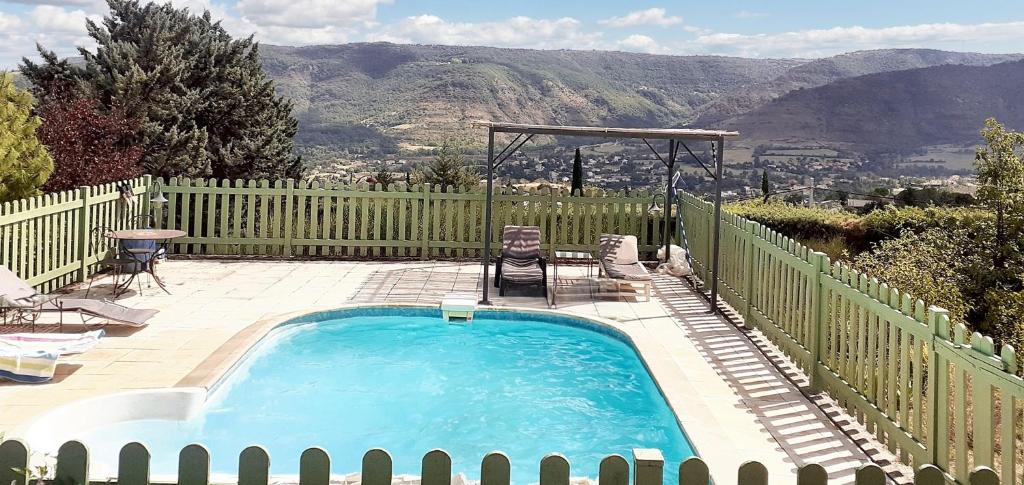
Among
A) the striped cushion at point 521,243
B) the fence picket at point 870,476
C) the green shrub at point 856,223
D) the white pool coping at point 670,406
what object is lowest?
the white pool coping at point 670,406

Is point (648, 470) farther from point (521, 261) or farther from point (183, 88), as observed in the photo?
point (183, 88)

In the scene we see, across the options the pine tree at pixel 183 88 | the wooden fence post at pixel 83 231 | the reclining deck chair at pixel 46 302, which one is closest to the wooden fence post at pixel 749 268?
the reclining deck chair at pixel 46 302

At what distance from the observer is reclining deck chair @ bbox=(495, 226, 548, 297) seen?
33.6 feet

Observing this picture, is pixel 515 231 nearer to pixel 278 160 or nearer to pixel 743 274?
pixel 743 274

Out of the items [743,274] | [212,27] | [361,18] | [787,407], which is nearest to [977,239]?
[743,274]

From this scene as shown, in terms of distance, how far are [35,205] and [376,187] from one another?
15.7ft

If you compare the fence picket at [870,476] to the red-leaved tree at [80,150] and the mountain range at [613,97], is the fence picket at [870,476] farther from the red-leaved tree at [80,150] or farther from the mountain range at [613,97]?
the mountain range at [613,97]

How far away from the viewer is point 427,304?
952 centimetres

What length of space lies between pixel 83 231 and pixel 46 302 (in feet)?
9.39

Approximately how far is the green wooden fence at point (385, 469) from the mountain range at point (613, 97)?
54672mm

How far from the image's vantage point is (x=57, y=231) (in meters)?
9.59

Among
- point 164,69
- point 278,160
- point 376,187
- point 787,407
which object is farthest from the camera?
point 278,160

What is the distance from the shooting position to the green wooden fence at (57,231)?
863 centimetres

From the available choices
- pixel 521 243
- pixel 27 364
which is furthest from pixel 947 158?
pixel 27 364
